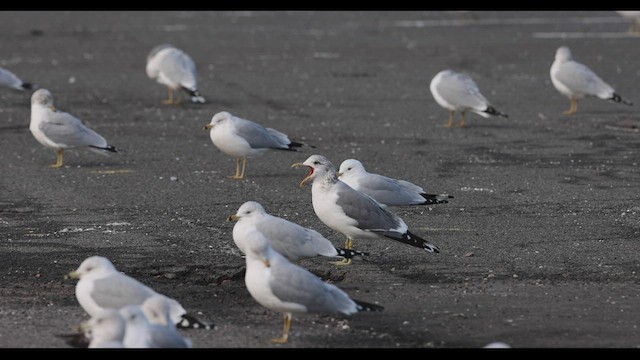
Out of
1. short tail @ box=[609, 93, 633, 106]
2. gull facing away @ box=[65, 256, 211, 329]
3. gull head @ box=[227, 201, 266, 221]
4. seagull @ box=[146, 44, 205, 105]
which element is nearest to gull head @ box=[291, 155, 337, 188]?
gull head @ box=[227, 201, 266, 221]

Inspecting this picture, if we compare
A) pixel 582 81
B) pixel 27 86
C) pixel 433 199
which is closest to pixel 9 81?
pixel 27 86

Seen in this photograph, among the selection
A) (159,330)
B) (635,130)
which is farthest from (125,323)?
(635,130)

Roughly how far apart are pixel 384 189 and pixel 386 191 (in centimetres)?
3

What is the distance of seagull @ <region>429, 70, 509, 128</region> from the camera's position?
15.5 meters

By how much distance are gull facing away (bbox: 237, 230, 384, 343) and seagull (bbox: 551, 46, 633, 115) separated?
9.87m

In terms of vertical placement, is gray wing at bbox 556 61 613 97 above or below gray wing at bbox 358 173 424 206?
above

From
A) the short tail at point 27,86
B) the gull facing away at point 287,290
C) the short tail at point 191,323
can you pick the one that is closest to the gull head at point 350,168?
the gull facing away at point 287,290

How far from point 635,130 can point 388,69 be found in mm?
6176

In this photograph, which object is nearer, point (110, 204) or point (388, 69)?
point (110, 204)

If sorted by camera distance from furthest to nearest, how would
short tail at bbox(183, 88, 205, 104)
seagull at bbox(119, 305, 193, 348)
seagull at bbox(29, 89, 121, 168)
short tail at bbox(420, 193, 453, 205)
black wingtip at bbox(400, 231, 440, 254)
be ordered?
short tail at bbox(183, 88, 205, 104) < seagull at bbox(29, 89, 121, 168) < short tail at bbox(420, 193, 453, 205) < black wingtip at bbox(400, 231, 440, 254) < seagull at bbox(119, 305, 193, 348)

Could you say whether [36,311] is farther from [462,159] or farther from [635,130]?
[635,130]

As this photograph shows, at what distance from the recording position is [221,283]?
854 cm

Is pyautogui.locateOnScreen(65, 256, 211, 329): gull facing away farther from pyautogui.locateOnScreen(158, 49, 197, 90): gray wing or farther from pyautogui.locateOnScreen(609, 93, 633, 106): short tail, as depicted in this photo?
pyautogui.locateOnScreen(609, 93, 633, 106): short tail

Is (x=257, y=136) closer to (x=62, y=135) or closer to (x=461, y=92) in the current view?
(x=62, y=135)
